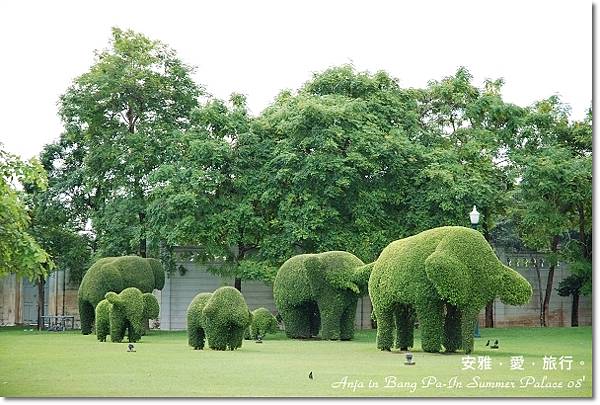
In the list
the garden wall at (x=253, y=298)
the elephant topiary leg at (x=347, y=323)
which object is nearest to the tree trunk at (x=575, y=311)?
the garden wall at (x=253, y=298)

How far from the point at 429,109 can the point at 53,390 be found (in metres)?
18.3

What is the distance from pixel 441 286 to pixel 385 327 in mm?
2064

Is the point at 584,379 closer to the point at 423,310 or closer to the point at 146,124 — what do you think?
the point at 423,310

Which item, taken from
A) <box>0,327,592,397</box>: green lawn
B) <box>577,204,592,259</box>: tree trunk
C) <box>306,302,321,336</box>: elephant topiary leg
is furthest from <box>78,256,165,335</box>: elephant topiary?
<box>577,204,592,259</box>: tree trunk

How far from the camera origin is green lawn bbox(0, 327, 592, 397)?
1284 cm

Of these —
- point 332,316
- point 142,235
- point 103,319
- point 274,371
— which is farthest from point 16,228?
point 142,235

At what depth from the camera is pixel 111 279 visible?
80.3 ft

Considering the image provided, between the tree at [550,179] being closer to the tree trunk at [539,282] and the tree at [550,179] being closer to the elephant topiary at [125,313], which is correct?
the tree trunk at [539,282]

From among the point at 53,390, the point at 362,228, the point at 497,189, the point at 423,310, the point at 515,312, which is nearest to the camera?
the point at 53,390

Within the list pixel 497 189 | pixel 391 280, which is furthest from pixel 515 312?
pixel 391 280

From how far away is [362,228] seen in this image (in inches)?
1020

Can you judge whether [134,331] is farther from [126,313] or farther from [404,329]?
[404,329]

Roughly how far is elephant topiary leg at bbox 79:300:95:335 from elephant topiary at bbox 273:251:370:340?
5.21 meters

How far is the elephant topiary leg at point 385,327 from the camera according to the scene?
1777 centimetres
